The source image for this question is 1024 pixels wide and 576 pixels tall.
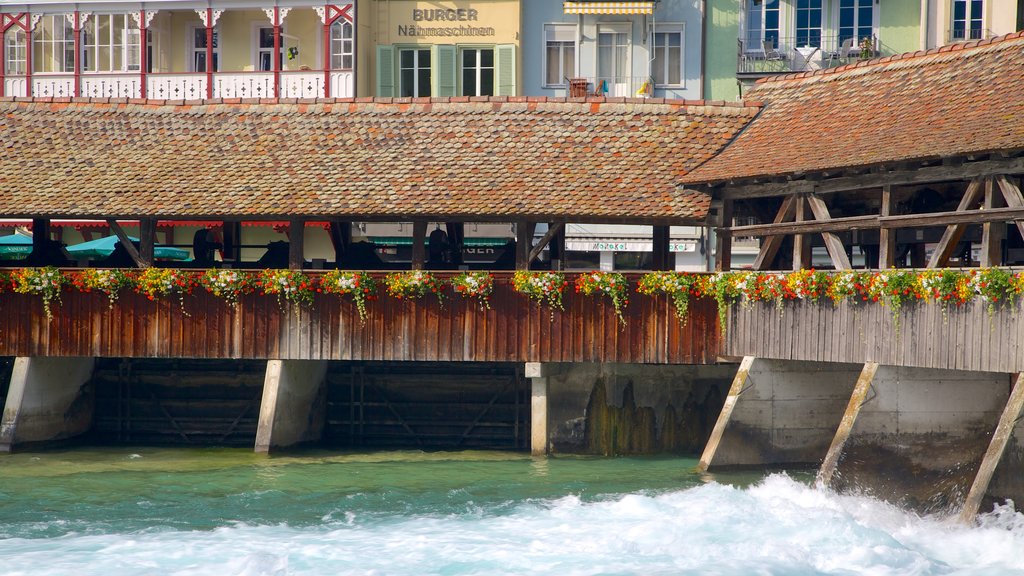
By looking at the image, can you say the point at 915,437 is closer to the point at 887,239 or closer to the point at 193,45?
the point at 887,239

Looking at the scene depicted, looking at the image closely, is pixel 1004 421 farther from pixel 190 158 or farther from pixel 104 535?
pixel 190 158

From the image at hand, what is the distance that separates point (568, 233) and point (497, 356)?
11.3 meters

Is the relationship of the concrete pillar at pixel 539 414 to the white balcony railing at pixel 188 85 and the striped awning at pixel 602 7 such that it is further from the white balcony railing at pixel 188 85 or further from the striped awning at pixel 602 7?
the striped awning at pixel 602 7

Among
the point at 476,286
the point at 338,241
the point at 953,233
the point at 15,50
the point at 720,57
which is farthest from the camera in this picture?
the point at 15,50

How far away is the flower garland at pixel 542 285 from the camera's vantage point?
783 inches

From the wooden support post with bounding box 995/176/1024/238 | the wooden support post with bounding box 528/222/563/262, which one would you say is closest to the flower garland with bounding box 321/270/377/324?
the wooden support post with bounding box 528/222/563/262

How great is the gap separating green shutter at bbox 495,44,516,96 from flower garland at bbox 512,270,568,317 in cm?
1253

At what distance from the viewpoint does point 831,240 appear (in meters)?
18.3

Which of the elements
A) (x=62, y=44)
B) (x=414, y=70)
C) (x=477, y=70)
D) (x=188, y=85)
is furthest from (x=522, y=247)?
(x=62, y=44)

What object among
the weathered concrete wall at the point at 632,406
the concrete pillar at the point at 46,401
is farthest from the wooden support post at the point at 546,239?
the concrete pillar at the point at 46,401

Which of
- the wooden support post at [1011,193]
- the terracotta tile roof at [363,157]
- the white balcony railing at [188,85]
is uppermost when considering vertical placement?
the white balcony railing at [188,85]

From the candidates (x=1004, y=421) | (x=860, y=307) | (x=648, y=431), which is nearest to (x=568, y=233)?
(x=648, y=431)

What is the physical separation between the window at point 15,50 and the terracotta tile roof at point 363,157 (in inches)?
436

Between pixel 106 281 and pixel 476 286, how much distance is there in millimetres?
5340
